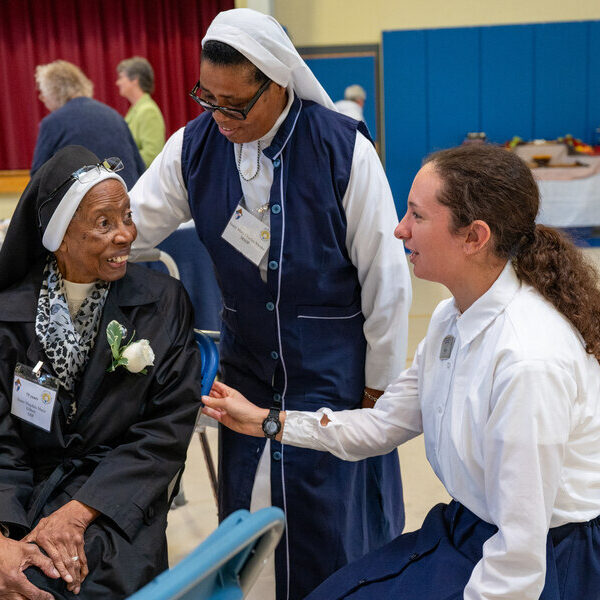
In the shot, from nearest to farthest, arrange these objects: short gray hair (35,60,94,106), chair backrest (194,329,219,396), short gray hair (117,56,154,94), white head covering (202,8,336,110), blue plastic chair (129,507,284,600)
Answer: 1. blue plastic chair (129,507,284,600)
2. white head covering (202,8,336,110)
3. chair backrest (194,329,219,396)
4. short gray hair (35,60,94,106)
5. short gray hair (117,56,154,94)

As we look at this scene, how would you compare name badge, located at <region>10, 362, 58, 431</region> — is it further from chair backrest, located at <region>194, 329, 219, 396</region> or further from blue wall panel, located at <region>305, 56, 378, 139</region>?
blue wall panel, located at <region>305, 56, 378, 139</region>

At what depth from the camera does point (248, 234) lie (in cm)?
197

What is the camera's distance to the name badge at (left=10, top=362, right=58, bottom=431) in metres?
1.82

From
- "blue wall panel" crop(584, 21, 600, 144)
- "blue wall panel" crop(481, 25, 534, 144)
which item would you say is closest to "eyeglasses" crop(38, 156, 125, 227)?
"blue wall panel" crop(481, 25, 534, 144)

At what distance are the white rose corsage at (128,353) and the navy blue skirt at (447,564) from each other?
0.66 metres

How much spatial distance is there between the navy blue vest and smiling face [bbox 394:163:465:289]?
38 centimetres

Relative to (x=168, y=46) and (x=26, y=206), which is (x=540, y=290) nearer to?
(x=26, y=206)

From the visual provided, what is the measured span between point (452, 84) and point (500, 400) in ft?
27.2

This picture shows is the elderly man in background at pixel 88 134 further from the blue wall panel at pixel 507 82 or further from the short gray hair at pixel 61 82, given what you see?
the blue wall panel at pixel 507 82

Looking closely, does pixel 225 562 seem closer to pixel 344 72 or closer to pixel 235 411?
pixel 235 411

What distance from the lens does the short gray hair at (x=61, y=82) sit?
15.8 feet

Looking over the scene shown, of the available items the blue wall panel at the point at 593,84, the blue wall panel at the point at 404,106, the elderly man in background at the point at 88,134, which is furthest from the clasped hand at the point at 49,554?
the blue wall panel at the point at 593,84

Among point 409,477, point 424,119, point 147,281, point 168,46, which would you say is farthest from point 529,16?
point 147,281

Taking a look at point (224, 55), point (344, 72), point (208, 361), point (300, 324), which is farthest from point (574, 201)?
point (224, 55)
